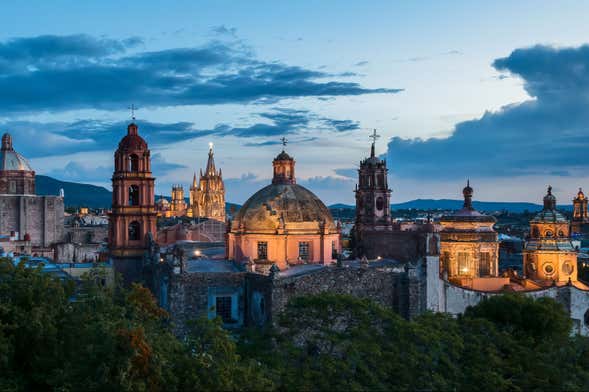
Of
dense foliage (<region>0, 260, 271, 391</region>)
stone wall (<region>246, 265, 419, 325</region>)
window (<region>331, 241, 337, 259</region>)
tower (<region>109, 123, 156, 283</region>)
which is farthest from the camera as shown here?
tower (<region>109, 123, 156, 283</region>)

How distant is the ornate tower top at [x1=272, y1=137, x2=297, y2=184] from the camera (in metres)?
49.5

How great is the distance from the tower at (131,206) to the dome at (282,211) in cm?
1347

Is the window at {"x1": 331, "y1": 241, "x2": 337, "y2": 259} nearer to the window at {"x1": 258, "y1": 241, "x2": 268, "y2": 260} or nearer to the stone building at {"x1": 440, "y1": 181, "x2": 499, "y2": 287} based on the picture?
the window at {"x1": 258, "y1": 241, "x2": 268, "y2": 260}

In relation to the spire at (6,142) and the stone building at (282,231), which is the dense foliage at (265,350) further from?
the spire at (6,142)

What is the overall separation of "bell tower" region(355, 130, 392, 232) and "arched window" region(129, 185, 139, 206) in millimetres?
18860

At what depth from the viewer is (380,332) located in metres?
29.7

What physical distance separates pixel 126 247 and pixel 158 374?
37330 millimetres

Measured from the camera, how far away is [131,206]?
5875 centimetres

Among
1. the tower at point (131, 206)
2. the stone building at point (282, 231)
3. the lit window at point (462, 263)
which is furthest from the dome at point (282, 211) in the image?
the lit window at point (462, 263)

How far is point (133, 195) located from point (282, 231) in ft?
59.1

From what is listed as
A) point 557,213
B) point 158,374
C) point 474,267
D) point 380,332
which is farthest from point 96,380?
point 557,213

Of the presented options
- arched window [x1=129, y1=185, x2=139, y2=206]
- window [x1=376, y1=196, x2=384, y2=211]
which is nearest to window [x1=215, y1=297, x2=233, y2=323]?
arched window [x1=129, y1=185, x2=139, y2=206]

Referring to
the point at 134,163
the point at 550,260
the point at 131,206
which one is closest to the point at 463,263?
the point at 550,260

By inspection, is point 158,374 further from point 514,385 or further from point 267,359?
point 514,385
